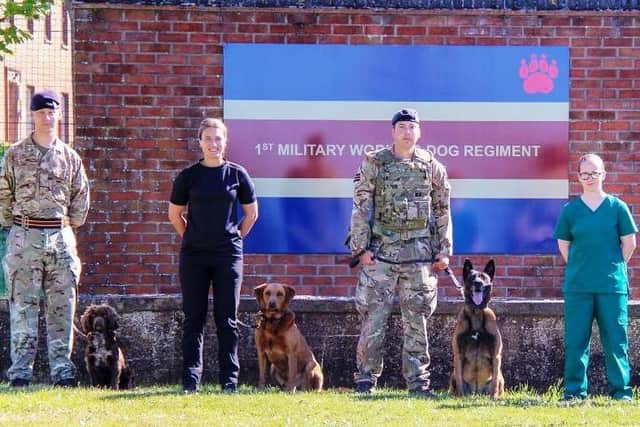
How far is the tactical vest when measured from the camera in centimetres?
888

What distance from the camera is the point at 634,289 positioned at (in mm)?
10625

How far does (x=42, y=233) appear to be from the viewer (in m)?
9.00

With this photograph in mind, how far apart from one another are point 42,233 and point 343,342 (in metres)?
2.69

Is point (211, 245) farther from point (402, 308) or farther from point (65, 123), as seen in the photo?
point (65, 123)

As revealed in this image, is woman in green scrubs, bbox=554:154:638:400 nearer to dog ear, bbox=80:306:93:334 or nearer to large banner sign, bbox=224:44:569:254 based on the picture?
large banner sign, bbox=224:44:569:254

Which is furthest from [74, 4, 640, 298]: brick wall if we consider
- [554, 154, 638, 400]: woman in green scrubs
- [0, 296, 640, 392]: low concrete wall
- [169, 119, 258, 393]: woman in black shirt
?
[554, 154, 638, 400]: woman in green scrubs

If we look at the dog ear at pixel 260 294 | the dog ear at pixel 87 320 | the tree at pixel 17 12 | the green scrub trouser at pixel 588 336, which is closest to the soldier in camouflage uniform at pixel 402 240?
the dog ear at pixel 260 294

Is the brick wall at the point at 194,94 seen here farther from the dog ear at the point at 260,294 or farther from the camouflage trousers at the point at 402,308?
the camouflage trousers at the point at 402,308

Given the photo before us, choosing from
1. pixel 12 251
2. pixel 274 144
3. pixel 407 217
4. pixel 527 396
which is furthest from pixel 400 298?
pixel 12 251

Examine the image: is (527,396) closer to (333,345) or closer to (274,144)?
(333,345)

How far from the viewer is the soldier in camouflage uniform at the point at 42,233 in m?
8.96

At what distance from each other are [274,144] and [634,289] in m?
3.29

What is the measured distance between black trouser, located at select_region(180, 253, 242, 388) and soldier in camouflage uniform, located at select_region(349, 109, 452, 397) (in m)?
0.90

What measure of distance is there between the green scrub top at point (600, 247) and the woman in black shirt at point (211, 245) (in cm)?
236
